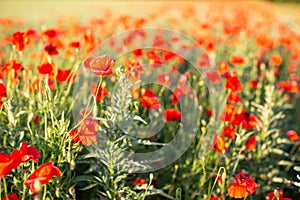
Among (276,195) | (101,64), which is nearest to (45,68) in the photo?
(101,64)

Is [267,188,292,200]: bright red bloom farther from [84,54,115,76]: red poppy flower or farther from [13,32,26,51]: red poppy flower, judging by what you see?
[13,32,26,51]: red poppy flower

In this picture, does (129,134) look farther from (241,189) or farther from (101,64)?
(241,189)

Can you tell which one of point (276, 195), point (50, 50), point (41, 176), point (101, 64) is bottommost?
point (276, 195)

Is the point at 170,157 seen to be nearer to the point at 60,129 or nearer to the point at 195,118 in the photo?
the point at 195,118

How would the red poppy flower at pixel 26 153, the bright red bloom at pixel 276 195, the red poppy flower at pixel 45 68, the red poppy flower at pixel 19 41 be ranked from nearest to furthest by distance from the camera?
1. the red poppy flower at pixel 26 153
2. the bright red bloom at pixel 276 195
3. the red poppy flower at pixel 45 68
4. the red poppy flower at pixel 19 41

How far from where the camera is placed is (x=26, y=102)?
208cm

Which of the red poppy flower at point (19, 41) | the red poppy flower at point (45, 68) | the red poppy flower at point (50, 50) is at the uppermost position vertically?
the red poppy flower at point (19, 41)

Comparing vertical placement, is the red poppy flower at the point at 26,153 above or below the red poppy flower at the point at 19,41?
below

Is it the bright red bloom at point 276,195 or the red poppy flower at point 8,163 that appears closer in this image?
the red poppy flower at point 8,163

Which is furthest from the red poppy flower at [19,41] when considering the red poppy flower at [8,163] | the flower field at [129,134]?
the red poppy flower at [8,163]

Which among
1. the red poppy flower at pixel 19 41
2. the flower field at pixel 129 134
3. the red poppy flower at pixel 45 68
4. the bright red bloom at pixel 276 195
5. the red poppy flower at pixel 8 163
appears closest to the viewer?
the red poppy flower at pixel 8 163

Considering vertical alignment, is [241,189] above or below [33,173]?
below

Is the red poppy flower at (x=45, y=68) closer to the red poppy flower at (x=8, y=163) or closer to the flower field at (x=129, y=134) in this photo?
the flower field at (x=129, y=134)

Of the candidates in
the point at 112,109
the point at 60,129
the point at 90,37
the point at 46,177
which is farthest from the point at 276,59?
the point at 46,177
